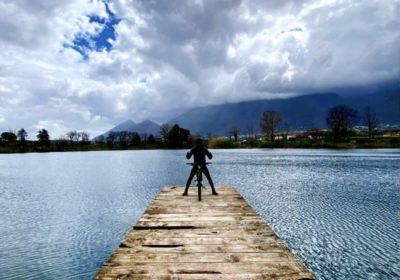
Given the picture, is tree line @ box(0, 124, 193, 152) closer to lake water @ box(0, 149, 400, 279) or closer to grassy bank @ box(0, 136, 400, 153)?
grassy bank @ box(0, 136, 400, 153)

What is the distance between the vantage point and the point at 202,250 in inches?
325

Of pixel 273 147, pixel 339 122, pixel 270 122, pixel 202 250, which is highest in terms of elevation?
pixel 270 122

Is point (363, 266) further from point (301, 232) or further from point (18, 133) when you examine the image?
point (18, 133)

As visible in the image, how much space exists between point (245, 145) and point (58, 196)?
5128 inches

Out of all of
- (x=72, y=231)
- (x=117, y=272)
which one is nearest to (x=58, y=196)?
(x=72, y=231)

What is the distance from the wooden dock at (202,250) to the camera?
21.9ft

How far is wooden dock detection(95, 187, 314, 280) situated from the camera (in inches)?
263

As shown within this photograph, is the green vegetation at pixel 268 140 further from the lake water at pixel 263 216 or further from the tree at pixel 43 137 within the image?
the lake water at pixel 263 216

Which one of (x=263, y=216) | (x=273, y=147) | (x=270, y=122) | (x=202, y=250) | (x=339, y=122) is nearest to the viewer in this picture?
(x=202, y=250)

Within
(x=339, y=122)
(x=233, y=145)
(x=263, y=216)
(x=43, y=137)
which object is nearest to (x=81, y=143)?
(x=43, y=137)

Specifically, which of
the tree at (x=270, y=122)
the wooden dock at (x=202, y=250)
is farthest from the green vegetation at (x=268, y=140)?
the wooden dock at (x=202, y=250)

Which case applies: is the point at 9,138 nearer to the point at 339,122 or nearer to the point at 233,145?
the point at 233,145

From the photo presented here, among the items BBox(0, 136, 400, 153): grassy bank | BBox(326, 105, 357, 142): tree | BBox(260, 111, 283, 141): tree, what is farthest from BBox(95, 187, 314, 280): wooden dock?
BBox(260, 111, 283, 141): tree

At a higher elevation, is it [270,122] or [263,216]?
[270,122]
